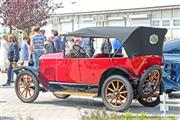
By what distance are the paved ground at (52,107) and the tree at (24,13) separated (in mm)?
25683

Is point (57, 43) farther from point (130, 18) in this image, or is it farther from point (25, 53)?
point (130, 18)

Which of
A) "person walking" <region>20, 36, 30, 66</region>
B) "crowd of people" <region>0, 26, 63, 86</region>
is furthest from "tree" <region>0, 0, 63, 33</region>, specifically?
"person walking" <region>20, 36, 30, 66</region>

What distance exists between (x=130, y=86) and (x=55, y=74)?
83.1 inches

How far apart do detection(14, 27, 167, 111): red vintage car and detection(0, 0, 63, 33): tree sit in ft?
88.8

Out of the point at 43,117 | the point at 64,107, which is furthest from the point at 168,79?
the point at 43,117

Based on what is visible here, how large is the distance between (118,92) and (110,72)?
484 millimetres

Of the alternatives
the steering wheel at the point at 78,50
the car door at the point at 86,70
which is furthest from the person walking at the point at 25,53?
the car door at the point at 86,70

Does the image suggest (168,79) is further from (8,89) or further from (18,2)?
(18,2)

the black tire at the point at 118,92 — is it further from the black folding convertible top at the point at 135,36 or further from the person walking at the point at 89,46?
the person walking at the point at 89,46

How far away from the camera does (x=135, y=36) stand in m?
12.3

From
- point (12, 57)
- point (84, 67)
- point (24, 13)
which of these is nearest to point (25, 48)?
point (12, 57)

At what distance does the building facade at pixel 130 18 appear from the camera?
30.4 metres

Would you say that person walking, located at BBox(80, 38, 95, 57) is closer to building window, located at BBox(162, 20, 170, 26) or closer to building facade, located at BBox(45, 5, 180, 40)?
building facade, located at BBox(45, 5, 180, 40)

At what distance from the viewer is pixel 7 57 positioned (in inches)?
755
